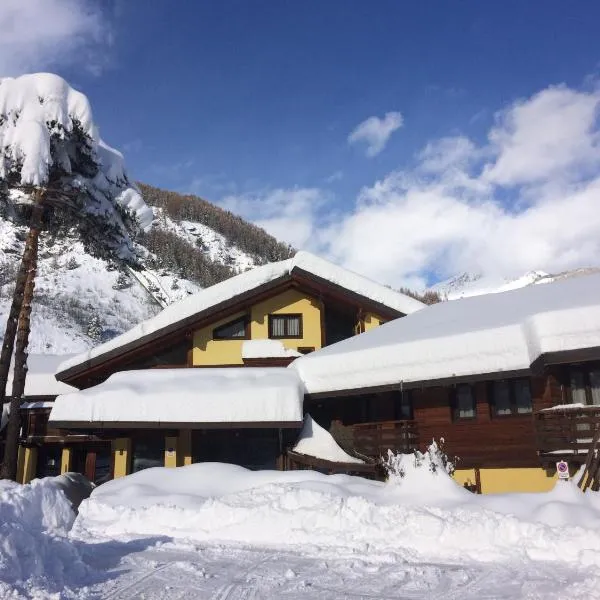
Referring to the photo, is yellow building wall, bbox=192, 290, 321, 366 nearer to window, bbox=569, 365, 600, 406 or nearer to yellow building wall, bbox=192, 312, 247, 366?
yellow building wall, bbox=192, 312, 247, 366

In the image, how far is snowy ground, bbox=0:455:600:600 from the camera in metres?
5.69

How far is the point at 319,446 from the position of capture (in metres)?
14.5

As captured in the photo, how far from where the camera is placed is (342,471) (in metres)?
14.1

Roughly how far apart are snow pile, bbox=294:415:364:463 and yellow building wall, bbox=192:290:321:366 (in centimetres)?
419

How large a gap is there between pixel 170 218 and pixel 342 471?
9903 cm

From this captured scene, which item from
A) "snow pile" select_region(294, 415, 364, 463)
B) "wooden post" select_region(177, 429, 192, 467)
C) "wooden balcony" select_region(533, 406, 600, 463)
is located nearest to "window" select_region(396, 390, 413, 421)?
"snow pile" select_region(294, 415, 364, 463)

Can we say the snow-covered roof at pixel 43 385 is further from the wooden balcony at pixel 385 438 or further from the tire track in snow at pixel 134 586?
the tire track in snow at pixel 134 586

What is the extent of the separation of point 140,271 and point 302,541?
13139mm

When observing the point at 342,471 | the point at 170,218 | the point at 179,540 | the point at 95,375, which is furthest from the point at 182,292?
the point at 179,540

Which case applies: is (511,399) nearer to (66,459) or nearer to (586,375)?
(586,375)

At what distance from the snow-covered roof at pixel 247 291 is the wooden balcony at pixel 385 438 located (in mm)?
5279

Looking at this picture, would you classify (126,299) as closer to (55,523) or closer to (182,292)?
(182,292)

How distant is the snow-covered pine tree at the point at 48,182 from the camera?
1528cm

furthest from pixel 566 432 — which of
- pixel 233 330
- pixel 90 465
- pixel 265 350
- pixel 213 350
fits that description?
pixel 90 465
